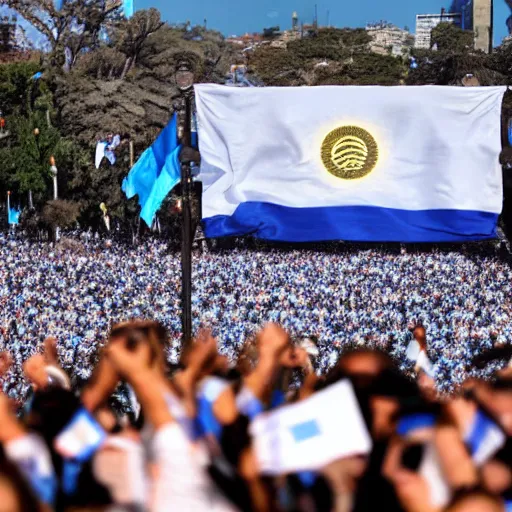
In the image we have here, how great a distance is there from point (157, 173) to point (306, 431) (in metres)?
5.66

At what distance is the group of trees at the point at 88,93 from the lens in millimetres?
26016

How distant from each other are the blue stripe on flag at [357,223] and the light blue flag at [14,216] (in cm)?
1883

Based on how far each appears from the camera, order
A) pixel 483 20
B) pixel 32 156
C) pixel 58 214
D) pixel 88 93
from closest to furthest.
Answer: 1. pixel 58 214
2. pixel 32 156
3. pixel 88 93
4. pixel 483 20

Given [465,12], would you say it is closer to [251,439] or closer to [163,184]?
[163,184]

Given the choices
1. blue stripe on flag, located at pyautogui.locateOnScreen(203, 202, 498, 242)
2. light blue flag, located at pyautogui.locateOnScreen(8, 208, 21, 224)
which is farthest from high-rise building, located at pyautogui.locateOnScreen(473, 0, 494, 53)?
blue stripe on flag, located at pyautogui.locateOnScreen(203, 202, 498, 242)

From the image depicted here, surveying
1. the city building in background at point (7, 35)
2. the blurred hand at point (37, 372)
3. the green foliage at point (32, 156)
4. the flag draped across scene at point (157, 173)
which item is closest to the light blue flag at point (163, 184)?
the flag draped across scene at point (157, 173)

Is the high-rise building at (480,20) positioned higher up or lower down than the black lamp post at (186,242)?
higher up

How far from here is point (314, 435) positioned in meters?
2.40

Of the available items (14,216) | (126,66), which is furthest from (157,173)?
(126,66)

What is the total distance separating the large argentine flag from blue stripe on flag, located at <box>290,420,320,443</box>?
16.8 feet

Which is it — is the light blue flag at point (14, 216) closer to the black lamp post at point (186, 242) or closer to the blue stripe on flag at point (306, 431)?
the black lamp post at point (186, 242)

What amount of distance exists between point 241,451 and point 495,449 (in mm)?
665

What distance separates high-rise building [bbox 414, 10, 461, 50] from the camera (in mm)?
88000

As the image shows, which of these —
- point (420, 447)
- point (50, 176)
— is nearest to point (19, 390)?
point (420, 447)
